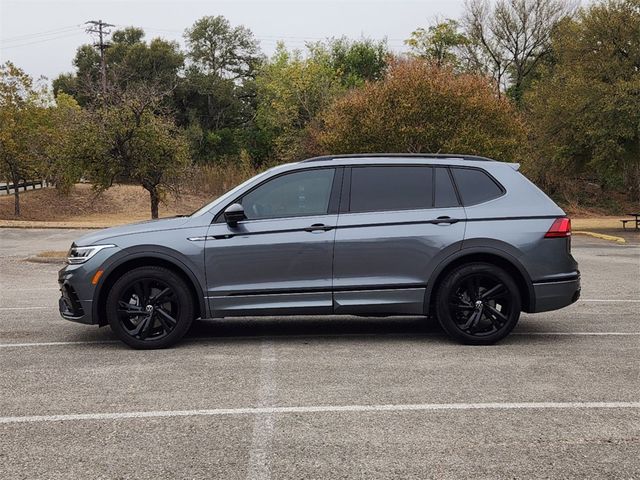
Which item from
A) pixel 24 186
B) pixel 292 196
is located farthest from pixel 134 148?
pixel 24 186

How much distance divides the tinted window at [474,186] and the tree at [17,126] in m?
40.1

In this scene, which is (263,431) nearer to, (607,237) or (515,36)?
(607,237)

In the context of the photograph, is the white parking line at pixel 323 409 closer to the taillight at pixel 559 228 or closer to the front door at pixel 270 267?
the front door at pixel 270 267

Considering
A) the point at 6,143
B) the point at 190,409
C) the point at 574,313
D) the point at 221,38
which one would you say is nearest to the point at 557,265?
the point at 574,313

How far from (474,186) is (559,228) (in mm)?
917

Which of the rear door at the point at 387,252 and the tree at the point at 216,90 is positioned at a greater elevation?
the tree at the point at 216,90

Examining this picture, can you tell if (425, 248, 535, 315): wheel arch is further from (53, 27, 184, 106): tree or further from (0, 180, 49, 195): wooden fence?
(53, 27, 184, 106): tree

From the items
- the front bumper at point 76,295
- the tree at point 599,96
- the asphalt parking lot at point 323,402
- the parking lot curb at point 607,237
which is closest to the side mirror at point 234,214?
the asphalt parking lot at point 323,402

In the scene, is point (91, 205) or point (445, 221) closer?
point (445, 221)

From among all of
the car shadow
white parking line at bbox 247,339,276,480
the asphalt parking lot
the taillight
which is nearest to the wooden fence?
the car shadow

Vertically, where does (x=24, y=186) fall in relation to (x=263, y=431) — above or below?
above

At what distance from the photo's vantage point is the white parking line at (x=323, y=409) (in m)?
4.73

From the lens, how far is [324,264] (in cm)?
675

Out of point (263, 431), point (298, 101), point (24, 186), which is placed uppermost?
point (298, 101)
